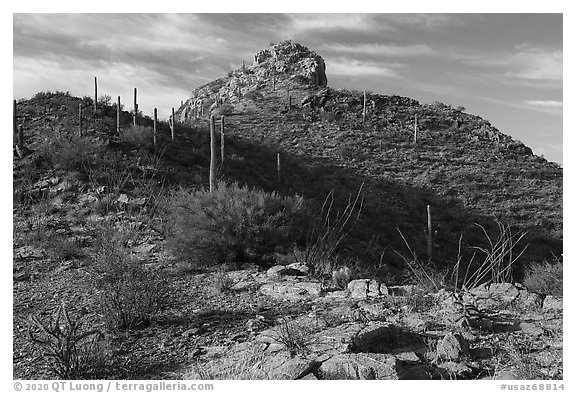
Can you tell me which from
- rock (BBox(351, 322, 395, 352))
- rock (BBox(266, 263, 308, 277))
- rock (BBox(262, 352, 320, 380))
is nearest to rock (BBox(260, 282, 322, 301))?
rock (BBox(266, 263, 308, 277))

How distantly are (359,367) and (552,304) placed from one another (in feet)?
12.7

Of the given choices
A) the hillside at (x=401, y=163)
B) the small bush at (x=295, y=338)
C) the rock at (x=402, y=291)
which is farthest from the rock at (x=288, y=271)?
the hillside at (x=401, y=163)

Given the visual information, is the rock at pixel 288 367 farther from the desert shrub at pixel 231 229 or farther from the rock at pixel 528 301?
the desert shrub at pixel 231 229

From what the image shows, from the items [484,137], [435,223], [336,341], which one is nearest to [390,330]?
[336,341]

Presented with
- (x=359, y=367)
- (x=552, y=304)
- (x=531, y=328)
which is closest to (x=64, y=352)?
(x=359, y=367)

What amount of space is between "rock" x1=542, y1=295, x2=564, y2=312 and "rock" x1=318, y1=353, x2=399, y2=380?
3.26 meters

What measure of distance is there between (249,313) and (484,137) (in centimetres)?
4020

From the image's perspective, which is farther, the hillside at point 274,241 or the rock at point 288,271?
the rock at point 288,271

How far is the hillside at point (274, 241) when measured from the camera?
5.84 meters

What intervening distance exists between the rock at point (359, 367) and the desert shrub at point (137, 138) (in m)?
20.6

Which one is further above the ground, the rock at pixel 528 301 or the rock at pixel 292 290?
the rock at pixel 528 301

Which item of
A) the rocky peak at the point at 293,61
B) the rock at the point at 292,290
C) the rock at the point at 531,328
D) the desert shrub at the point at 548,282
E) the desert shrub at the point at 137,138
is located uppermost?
the rocky peak at the point at 293,61

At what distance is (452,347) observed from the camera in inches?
207
